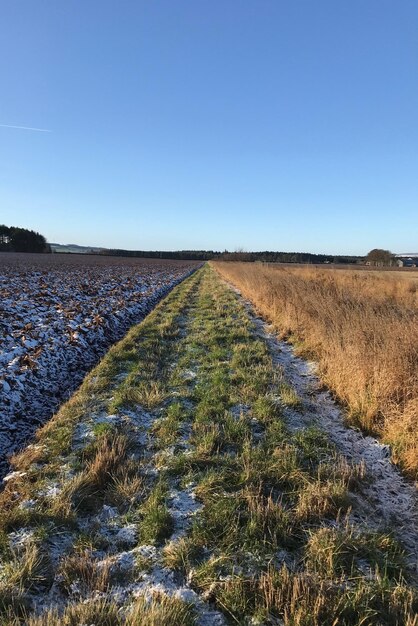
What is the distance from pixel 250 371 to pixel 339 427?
2309 millimetres

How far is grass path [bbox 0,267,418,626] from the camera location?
7.40ft

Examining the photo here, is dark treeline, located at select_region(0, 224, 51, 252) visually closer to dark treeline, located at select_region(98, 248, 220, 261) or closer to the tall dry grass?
dark treeline, located at select_region(98, 248, 220, 261)

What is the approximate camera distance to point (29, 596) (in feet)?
7.69

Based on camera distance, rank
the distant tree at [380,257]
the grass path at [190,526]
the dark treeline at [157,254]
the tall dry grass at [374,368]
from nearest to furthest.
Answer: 1. the grass path at [190,526]
2. the tall dry grass at [374,368]
3. the distant tree at [380,257]
4. the dark treeline at [157,254]

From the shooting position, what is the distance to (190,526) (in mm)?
2982

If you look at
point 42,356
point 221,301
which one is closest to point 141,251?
point 221,301

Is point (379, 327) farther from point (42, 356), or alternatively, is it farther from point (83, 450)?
point (42, 356)

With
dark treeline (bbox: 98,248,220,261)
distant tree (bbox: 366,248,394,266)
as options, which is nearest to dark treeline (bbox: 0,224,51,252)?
dark treeline (bbox: 98,248,220,261)

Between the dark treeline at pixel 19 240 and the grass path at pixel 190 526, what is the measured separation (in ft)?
310

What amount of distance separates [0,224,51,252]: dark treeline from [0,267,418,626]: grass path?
3725 inches

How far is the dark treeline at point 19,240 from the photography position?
285 ft

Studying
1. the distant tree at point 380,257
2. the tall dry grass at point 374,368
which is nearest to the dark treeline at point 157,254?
the distant tree at point 380,257

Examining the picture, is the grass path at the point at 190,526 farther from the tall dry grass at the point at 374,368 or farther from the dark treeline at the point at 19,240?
the dark treeline at the point at 19,240

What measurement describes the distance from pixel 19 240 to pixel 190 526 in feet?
321
